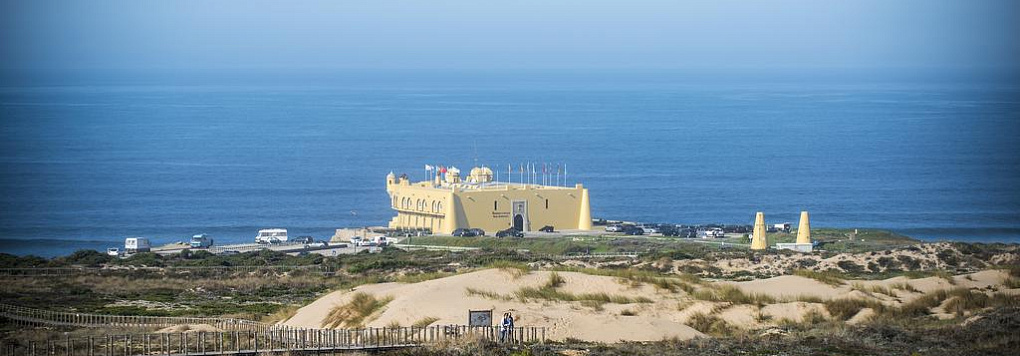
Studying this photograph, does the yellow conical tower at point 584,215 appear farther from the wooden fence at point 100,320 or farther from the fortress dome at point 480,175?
the wooden fence at point 100,320

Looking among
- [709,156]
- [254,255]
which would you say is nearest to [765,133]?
[709,156]

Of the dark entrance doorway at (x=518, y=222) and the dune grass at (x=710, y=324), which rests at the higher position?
the dark entrance doorway at (x=518, y=222)

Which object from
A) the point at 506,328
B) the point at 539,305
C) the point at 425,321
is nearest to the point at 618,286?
the point at 539,305

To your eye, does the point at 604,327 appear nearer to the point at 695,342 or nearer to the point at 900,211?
the point at 695,342

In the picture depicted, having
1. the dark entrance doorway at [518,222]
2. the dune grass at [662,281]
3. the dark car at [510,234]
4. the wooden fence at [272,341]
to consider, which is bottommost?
the wooden fence at [272,341]

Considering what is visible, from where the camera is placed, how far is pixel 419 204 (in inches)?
2514

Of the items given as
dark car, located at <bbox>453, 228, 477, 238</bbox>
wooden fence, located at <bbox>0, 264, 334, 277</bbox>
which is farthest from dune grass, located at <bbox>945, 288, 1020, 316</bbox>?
dark car, located at <bbox>453, 228, 477, 238</bbox>

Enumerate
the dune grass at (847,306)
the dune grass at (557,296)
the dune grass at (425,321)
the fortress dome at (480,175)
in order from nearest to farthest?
the dune grass at (425,321), the dune grass at (847,306), the dune grass at (557,296), the fortress dome at (480,175)

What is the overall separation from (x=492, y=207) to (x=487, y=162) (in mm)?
46362

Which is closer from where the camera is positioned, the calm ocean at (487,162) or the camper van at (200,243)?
the camper van at (200,243)

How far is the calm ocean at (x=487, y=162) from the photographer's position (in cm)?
8056

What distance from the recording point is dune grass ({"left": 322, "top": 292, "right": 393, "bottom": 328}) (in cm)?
2858

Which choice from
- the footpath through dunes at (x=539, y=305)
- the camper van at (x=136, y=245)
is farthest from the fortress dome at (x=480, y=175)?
the footpath through dunes at (x=539, y=305)

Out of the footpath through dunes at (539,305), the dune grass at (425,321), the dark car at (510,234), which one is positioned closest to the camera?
the footpath through dunes at (539,305)
